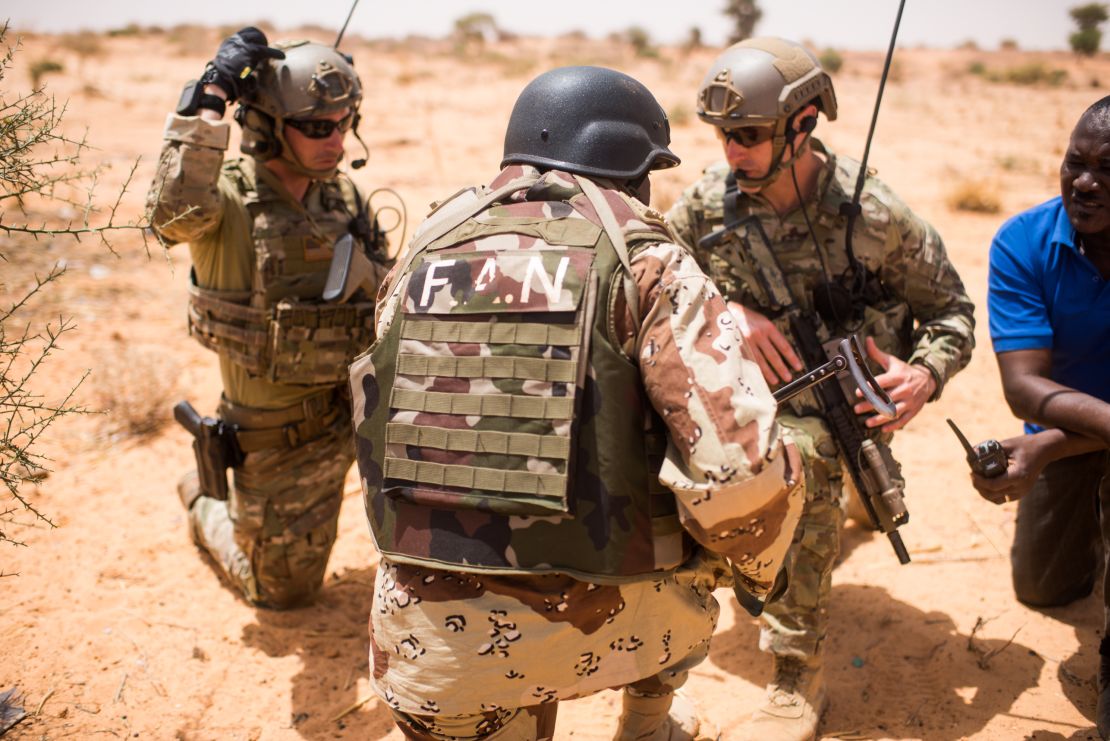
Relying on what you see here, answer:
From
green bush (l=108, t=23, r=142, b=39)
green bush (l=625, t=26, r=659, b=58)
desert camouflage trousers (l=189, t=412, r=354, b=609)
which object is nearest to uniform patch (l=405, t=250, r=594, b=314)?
desert camouflage trousers (l=189, t=412, r=354, b=609)

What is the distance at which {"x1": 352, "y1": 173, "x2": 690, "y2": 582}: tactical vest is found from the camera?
77.7 inches

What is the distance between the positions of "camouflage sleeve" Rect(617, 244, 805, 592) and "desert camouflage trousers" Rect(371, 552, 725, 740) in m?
0.30

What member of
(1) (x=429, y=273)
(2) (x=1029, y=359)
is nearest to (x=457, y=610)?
(1) (x=429, y=273)

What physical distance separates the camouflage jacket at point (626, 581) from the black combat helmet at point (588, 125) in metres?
0.08

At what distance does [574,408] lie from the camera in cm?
196

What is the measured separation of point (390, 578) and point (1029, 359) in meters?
2.52

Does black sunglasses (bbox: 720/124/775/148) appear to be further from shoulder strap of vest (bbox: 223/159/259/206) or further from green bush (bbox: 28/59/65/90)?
green bush (bbox: 28/59/65/90)

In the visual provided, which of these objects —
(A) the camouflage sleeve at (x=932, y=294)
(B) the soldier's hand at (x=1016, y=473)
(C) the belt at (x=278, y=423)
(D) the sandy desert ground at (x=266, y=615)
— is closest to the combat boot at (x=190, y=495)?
(D) the sandy desert ground at (x=266, y=615)

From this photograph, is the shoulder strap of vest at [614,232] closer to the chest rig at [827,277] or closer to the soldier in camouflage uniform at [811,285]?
the soldier in camouflage uniform at [811,285]

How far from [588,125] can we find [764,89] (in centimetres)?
139

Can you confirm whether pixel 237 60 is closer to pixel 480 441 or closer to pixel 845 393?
pixel 480 441

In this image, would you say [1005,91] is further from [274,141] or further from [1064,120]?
[274,141]

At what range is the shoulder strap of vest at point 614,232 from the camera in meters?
1.99

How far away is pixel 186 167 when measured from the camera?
3436 mm
